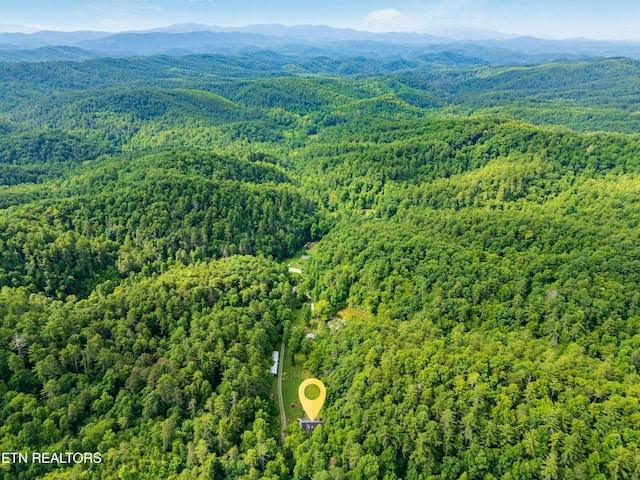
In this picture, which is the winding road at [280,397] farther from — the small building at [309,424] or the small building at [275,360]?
the small building at [309,424]

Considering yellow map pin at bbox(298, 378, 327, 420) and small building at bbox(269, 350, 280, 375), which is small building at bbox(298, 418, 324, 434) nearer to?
yellow map pin at bbox(298, 378, 327, 420)

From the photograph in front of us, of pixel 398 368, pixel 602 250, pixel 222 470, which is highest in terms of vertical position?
pixel 602 250

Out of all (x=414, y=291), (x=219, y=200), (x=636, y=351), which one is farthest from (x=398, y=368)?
(x=219, y=200)

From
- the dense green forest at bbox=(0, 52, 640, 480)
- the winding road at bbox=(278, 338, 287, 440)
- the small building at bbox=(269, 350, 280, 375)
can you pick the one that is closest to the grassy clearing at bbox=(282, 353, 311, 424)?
the winding road at bbox=(278, 338, 287, 440)

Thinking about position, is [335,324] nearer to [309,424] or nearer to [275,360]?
[275,360]

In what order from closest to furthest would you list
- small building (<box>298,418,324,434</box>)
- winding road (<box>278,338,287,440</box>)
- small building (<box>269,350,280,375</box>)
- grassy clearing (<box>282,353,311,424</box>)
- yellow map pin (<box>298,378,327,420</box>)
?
small building (<box>298,418,324,434</box>) < winding road (<box>278,338,287,440</box>) < yellow map pin (<box>298,378,327,420</box>) < grassy clearing (<box>282,353,311,424</box>) < small building (<box>269,350,280,375</box>)

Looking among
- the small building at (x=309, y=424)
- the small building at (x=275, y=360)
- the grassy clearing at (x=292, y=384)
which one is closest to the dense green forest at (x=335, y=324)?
the small building at (x=275, y=360)

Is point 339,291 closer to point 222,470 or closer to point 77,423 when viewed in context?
point 222,470
